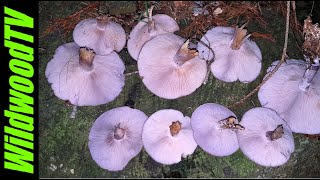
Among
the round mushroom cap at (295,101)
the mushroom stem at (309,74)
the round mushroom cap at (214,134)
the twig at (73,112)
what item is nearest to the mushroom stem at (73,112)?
the twig at (73,112)

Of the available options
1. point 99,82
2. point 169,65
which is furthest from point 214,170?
point 99,82

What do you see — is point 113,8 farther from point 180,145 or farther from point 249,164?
point 249,164

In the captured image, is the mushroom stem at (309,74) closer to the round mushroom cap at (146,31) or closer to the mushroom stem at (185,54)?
the mushroom stem at (185,54)

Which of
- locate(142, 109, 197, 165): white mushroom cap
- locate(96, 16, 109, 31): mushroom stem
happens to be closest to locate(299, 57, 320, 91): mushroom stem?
locate(142, 109, 197, 165): white mushroom cap

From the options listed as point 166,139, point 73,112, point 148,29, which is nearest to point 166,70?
point 148,29

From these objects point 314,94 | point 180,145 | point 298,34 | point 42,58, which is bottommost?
point 180,145

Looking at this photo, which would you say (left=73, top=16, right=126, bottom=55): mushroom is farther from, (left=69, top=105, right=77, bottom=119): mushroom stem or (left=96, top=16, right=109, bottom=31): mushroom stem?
(left=69, top=105, right=77, bottom=119): mushroom stem
